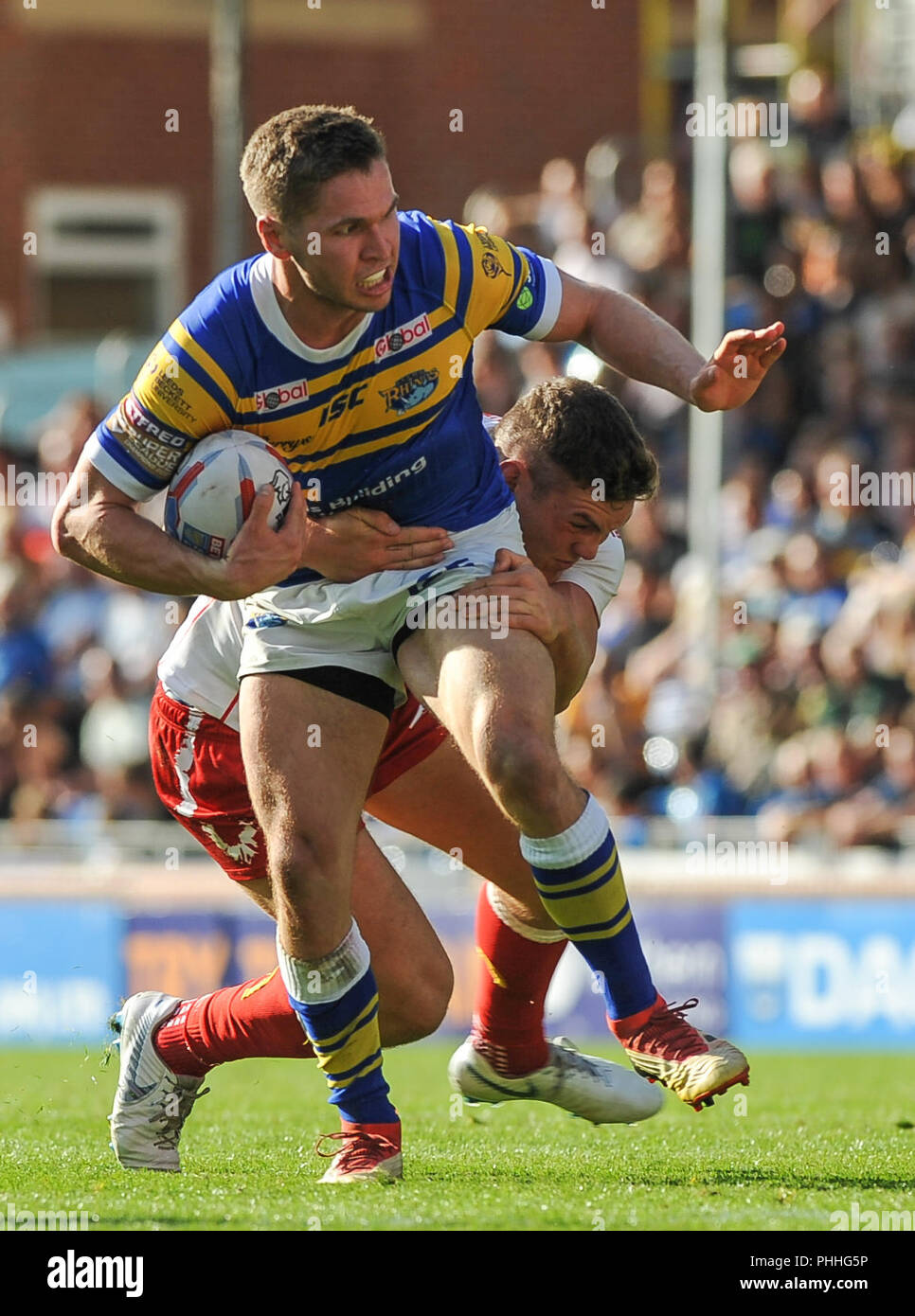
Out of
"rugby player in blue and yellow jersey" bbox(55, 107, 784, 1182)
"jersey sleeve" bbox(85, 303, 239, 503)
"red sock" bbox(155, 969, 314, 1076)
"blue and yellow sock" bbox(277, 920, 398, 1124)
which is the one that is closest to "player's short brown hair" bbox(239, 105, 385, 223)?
"rugby player in blue and yellow jersey" bbox(55, 107, 784, 1182)

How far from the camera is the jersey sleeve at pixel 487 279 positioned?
18.1ft

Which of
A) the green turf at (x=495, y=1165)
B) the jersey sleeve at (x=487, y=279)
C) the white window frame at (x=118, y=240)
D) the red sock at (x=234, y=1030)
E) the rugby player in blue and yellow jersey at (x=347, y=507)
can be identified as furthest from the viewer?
the white window frame at (x=118, y=240)

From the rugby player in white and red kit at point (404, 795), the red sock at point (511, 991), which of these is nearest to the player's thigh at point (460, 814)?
the rugby player in white and red kit at point (404, 795)

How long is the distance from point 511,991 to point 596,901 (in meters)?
1.00

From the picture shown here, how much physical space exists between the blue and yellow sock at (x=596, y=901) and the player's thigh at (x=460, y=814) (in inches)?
19.8

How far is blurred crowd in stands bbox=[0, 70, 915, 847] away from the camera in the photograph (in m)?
12.2

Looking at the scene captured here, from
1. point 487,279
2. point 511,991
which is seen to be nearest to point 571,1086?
point 511,991

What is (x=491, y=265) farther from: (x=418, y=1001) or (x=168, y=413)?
(x=418, y=1001)

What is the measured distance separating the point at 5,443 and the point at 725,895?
26.3 feet

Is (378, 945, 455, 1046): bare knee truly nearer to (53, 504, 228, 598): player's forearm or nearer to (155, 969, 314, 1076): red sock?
(155, 969, 314, 1076): red sock

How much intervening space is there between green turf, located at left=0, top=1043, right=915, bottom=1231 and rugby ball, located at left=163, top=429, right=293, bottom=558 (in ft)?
5.29

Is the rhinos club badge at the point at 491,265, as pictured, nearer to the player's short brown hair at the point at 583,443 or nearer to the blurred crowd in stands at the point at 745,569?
the player's short brown hair at the point at 583,443
